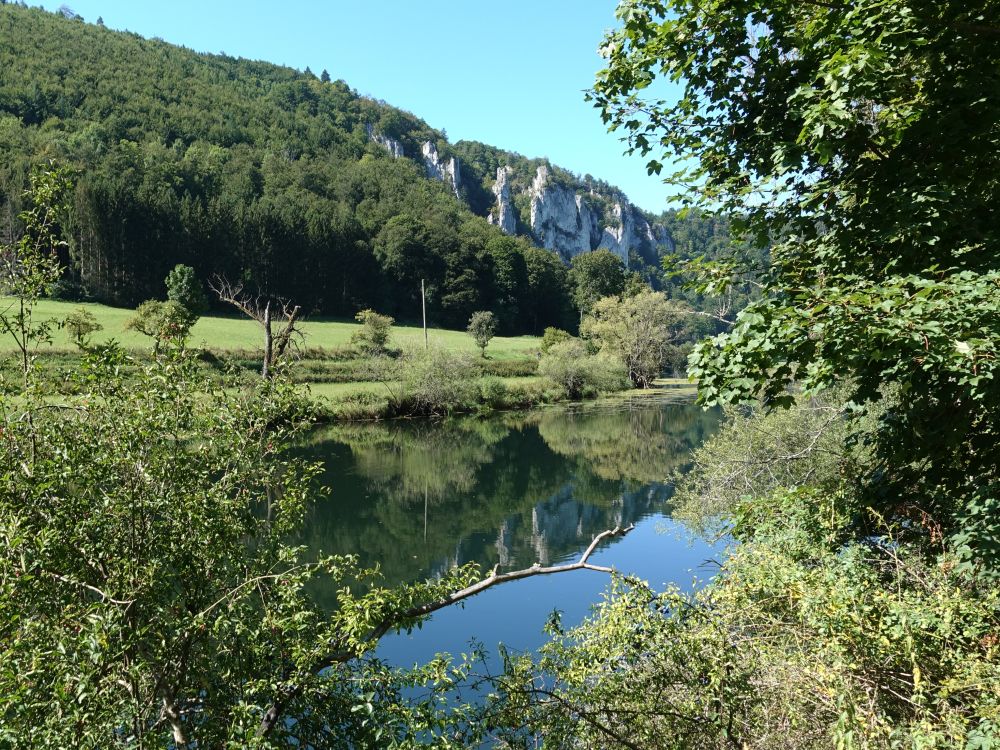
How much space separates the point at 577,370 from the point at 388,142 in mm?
126861

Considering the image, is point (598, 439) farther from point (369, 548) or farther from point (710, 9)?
point (710, 9)

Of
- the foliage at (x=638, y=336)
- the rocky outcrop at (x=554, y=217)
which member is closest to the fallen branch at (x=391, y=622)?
the foliage at (x=638, y=336)

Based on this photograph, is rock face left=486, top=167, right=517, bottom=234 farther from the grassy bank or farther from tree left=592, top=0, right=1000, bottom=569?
tree left=592, top=0, right=1000, bottom=569

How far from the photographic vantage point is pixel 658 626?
491 centimetres

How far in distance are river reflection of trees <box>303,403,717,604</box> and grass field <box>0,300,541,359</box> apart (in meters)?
7.98

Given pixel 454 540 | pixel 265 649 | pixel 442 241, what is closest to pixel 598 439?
pixel 454 540

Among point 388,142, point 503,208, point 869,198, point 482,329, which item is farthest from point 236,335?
point 503,208

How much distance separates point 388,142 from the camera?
162875 mm

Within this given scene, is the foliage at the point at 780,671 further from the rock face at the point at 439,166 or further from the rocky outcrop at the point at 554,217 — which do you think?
the rocky outcrop at the point at 554,217

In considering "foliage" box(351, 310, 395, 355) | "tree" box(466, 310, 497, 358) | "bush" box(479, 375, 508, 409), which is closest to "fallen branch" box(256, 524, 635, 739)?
"bush" box(479, 375, 508, 409)

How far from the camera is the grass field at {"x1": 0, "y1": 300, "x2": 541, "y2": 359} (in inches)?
1547

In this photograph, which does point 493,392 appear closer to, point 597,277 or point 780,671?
point 780,671

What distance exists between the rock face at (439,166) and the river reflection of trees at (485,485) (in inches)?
5490

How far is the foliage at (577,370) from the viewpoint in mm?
53812
